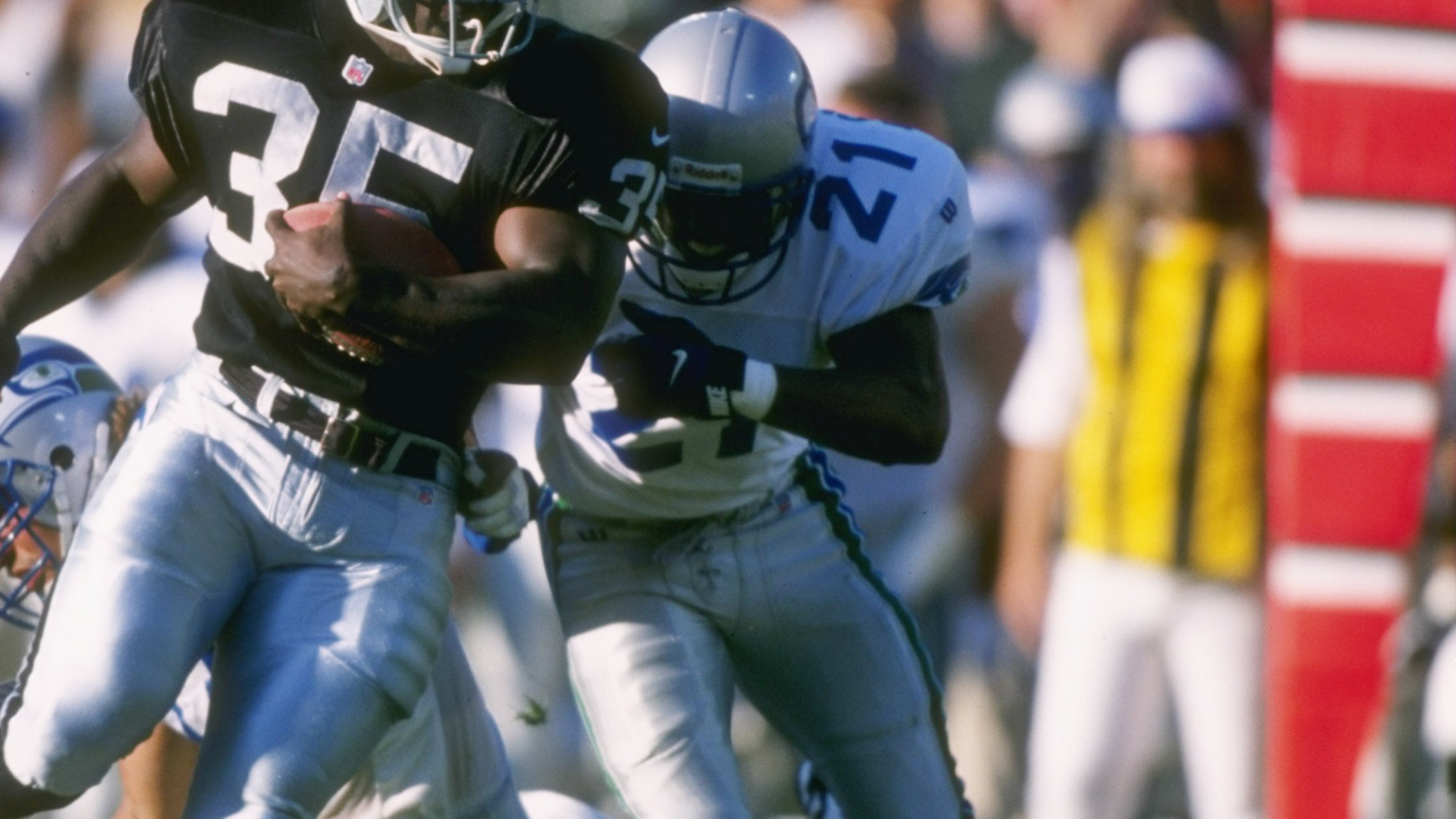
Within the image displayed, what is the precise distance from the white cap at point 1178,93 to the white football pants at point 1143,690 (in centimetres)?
92

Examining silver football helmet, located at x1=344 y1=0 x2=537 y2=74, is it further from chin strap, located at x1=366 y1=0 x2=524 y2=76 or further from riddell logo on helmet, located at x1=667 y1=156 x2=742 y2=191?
riddell logo on helmet, located at x1=667 y1=156 x2=742 y2=191

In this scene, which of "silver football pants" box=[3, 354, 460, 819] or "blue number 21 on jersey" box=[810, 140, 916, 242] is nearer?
"silver football pants" box=[3, 354, 460, 819]

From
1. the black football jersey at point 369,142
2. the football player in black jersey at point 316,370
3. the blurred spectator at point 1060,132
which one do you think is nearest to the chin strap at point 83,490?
the football player in black jersey at point 316,370

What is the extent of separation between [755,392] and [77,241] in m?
0.96

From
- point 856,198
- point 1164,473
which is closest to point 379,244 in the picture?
point 856,198

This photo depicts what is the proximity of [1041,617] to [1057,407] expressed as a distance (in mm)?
575

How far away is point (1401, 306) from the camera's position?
495 cm

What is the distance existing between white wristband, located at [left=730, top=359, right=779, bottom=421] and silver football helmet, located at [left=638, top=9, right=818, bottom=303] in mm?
229

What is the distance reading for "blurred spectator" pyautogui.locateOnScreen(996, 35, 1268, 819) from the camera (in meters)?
5.09

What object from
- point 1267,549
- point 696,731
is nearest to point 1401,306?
point 1267,549

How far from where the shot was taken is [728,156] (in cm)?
353

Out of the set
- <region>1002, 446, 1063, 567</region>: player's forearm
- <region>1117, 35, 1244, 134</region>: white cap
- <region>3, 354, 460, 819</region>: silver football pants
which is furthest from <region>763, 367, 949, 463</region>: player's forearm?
<region>1002, 446, 1063, 567</region>: player's forearm

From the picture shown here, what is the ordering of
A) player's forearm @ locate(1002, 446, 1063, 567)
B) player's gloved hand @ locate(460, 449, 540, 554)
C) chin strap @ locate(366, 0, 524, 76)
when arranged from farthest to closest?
player's forearm @ locate(1002, 446, 1063, 567) < player's gloved hand @ locate(460, 449, 540, 554) < chin strap @ locate(366, 0, 524, 76)

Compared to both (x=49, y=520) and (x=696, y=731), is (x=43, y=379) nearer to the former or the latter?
(x=49, y=520)
